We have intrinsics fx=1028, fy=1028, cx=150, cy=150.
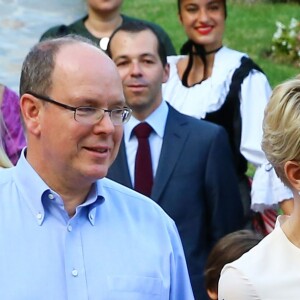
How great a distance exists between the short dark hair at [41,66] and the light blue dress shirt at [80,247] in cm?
23

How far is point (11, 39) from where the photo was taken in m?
7.54

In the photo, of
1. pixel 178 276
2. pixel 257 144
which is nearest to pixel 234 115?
pixel 257 144

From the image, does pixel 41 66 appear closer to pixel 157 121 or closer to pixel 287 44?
pixel 157 121

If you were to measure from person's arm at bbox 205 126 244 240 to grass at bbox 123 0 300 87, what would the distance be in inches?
232

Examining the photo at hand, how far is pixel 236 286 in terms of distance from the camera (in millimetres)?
3047

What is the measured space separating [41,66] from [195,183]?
6.41ft

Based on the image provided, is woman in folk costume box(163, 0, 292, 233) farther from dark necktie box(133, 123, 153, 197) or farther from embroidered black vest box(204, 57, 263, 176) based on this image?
dark necktie box(133, 123, 153, 197)

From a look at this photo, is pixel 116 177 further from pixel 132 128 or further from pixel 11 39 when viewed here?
pixel 11 39

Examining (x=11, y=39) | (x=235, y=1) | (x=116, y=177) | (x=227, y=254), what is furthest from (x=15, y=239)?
(x=235, y=1)

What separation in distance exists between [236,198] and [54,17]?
2903 mm

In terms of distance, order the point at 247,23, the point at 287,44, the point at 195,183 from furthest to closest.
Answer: the point at 247,23, the point at 287,44, the point at 195,183

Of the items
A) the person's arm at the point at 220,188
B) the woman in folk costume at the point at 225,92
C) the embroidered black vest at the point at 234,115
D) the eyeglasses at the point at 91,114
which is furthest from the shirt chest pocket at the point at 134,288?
the embroidered black vest at the point at 234,115

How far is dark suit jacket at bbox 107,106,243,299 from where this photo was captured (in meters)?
4.96

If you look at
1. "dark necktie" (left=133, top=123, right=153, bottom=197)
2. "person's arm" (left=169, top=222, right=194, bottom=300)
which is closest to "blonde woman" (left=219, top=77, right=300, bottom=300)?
"person's arm" (left=169, top=222, right=194, bottom=300)
